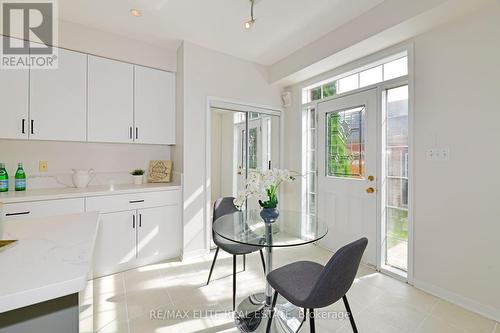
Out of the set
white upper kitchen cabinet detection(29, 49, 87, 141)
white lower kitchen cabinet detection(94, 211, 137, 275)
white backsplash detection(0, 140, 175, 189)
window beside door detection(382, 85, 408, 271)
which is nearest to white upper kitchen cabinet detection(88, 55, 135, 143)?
white upper kitchen cabinet detection(29, 49, 87, 141)

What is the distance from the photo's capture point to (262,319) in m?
1.84

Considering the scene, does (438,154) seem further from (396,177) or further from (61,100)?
(61,100)

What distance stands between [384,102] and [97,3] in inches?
121

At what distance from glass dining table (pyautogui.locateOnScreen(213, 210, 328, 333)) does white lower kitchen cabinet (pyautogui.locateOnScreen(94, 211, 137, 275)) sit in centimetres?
120

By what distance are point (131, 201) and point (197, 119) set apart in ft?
4.11

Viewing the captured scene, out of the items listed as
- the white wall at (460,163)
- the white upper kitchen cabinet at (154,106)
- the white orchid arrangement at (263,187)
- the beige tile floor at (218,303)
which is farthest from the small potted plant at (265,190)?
the white upper kitchen cabinet at (154,106)

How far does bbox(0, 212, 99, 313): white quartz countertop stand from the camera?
26.5 inches

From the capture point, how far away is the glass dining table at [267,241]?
5.59 feet

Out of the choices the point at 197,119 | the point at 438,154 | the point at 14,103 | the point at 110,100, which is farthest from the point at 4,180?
the point at 438,154

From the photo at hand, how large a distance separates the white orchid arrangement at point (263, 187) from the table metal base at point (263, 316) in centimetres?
86

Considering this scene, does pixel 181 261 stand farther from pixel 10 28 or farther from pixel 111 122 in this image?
pixel 10 28

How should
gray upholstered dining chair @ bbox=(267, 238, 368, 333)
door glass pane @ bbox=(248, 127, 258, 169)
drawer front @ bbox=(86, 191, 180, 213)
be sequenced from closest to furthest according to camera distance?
gray upholstered dining chair @ bbox=(267, 238, 368, 333) < drawer front @ bbox=(86, 191, 180, 213) < door glass pane @ bbox=(248, 127, 258, 169)

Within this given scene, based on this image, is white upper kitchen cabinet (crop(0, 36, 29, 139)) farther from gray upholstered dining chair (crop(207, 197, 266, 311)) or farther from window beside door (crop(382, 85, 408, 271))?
window beside door (crop(382, 85, 408, 271))

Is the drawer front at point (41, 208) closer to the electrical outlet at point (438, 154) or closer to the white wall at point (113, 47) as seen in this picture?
the white wall at point (113, 47)
